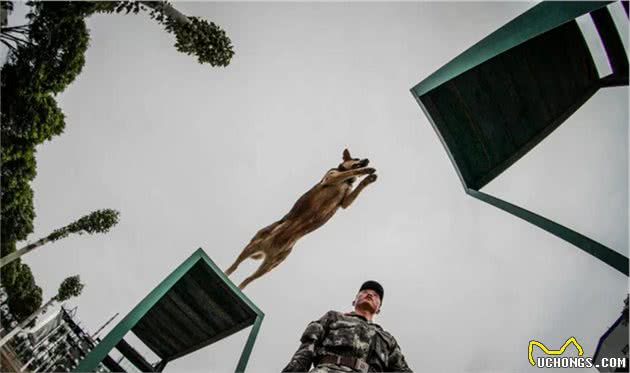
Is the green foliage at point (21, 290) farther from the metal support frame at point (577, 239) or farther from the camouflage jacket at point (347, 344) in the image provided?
the metal support frame at point (577, 239)

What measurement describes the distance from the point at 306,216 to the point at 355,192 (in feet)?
4.75

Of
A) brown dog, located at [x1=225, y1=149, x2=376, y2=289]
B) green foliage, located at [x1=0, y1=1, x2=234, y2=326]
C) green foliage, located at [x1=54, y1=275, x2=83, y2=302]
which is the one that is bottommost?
brown dog, located at [x1=225, y1=149, x2=376, y2=289]

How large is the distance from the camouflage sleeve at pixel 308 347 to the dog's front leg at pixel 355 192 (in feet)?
19.4

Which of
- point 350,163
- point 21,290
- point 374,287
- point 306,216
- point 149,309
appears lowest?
point 306,216

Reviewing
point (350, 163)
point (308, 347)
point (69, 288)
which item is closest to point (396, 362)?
point (308, 347)

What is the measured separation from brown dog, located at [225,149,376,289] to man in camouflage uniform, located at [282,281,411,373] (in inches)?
204

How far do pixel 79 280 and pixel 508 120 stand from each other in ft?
86.3

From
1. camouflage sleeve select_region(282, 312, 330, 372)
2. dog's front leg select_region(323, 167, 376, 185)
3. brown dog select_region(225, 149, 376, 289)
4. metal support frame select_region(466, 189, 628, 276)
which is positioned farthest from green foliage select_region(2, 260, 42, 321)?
metal support frame select_region(466, 189, 628, 276)

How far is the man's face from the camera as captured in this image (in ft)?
14.4

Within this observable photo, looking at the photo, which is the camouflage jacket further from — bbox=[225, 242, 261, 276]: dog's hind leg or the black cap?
bbox=[225, 242, 261, 276]: dog's hind leg

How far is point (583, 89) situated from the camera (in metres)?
7.98

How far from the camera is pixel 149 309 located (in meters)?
5.54

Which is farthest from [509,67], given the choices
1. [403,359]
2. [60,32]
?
[60,32]

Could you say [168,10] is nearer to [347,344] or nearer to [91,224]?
[347,344]
